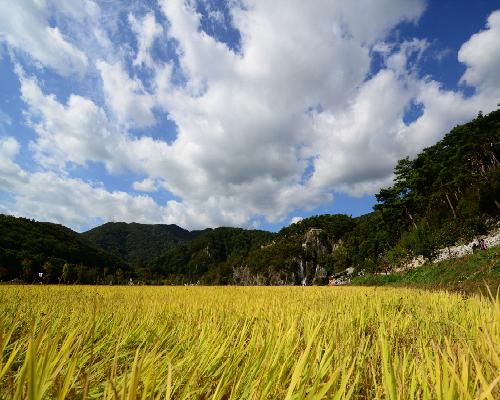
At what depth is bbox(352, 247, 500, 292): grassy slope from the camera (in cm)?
1441

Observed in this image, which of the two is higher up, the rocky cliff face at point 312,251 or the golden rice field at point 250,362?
the rocky cliff face at point 312,251

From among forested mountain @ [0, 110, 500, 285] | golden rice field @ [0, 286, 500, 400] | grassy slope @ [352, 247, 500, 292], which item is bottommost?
golden rice field @ [0, 286, 500, 400]

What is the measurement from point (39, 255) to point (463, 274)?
5227cm

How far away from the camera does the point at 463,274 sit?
17.1 meters

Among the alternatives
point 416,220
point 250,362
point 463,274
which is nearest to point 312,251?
point 416,220

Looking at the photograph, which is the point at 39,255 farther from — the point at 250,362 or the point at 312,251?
the point at 312,251

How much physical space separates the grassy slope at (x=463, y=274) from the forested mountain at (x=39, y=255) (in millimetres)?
27262

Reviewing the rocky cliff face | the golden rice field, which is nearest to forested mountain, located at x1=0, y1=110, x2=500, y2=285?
the rocky cliff face

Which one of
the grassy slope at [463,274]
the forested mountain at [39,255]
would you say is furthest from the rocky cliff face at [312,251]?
the grassy slope at [463,274]

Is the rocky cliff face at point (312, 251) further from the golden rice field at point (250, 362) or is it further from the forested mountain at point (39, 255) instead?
the golden rice field at point (250, 362)

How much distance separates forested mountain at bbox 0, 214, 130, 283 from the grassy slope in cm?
2726

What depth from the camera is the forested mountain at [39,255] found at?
40812 millimetres

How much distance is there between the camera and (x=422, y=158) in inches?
1606

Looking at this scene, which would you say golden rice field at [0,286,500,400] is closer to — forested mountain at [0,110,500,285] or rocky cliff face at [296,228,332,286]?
forested mountain at [0,110,500,285]
